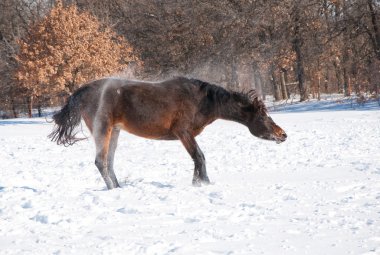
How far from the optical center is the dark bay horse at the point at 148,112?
6.96 metres

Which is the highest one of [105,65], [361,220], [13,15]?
[13,15]

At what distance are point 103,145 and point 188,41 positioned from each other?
88.8ft

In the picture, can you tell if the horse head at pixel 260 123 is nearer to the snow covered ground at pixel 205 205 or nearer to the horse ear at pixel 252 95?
the horse ear at pixel 252 95

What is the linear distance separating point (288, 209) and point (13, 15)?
130 feet

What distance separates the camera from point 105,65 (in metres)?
25.0

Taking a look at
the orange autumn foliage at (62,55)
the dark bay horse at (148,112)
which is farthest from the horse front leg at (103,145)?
the orange autumn foliage at (62,55)

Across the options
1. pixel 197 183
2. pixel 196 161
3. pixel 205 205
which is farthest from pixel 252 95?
pixel 205 205

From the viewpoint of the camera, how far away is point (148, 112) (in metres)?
7.00

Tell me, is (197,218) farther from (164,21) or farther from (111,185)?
(164,21)

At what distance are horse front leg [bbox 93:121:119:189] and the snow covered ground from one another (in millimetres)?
272

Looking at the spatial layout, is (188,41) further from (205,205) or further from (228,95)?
(205,205)

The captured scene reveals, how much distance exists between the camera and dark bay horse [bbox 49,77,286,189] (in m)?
6.96

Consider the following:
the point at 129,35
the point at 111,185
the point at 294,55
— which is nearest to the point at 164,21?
the point at 129,35

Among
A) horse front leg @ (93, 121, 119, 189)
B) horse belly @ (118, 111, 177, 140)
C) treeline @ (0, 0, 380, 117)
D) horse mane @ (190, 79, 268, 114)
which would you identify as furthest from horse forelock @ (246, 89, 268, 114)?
treeline @ (0, 0, 380, 117)
